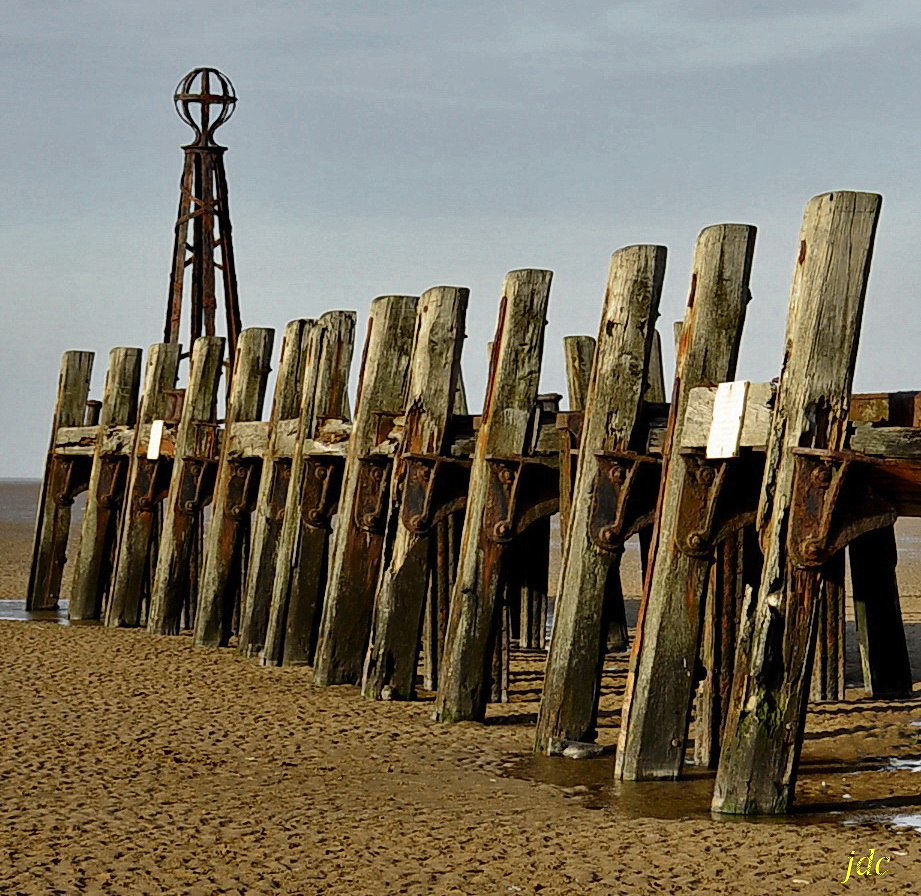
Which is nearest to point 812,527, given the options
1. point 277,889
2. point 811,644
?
point 811,644

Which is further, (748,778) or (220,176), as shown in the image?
(220,176)

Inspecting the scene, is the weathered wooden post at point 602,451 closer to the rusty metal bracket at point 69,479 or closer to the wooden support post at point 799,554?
the wooden support post at point 799,554

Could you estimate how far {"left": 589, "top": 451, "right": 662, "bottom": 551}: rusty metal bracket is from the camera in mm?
7949

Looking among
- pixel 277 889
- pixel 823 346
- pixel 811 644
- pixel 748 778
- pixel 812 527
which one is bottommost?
pixel 277 889

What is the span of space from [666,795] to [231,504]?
262 inches

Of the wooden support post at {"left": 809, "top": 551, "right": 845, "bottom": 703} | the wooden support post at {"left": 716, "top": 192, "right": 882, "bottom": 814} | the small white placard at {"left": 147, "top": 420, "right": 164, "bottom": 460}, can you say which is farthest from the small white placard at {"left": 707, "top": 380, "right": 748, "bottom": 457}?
the small white placard at {"left": 147, "top": 420, "right": 164, "bottom": 460}

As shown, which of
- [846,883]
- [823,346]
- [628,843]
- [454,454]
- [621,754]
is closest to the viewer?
[846,883]

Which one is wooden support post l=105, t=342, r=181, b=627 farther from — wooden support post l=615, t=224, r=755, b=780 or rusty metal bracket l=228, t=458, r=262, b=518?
wooden support post l=615, t=224, r=755, b=780

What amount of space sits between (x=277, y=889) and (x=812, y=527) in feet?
8.02

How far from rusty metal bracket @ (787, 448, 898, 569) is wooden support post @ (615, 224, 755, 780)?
0.91 m

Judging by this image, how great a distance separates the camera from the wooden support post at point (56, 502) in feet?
54.1

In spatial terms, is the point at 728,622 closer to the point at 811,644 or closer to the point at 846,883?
the point at 811,644

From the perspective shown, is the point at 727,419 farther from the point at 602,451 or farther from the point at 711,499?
the point at 602,451

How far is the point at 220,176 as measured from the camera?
65.1ft
